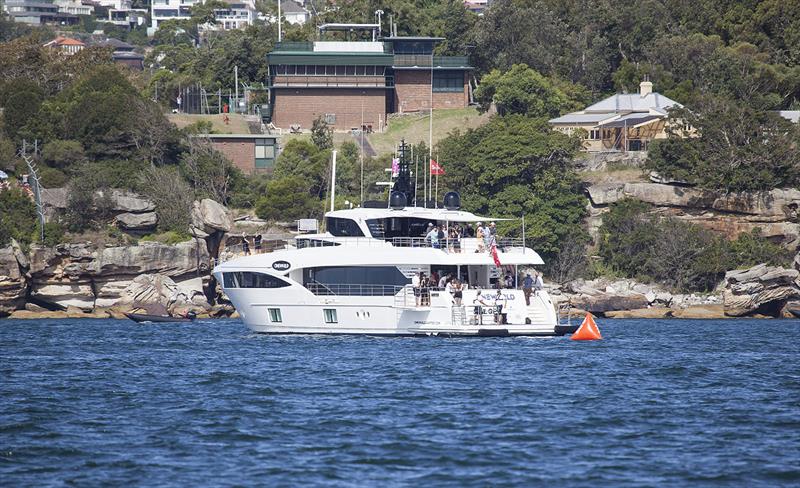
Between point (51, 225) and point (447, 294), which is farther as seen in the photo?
point (51, 225)

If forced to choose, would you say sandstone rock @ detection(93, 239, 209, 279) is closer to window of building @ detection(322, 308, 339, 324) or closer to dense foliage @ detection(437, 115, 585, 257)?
dense foliage @ detection(437, 115, 585, 257)

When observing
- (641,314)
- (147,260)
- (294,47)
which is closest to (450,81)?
(294,47)

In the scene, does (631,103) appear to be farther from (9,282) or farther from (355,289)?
(355,289)

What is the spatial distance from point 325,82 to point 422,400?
221 feet

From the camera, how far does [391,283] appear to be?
49.0m

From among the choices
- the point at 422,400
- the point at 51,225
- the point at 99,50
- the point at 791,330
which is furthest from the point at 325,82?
the point at 422,400

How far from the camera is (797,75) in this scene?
9788cm

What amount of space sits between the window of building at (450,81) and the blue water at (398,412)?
182 feet

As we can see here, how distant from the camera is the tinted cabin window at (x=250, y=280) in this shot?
164 ft

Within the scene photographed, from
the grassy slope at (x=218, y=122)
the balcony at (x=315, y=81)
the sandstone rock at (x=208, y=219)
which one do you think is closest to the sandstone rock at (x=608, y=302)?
the sandstone rock at (x=208, y=219)

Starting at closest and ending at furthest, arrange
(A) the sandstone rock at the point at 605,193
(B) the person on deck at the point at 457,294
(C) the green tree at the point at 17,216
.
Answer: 1. (B) the person on deck at the point at 457,294
2. (C) the green tree at the point at 17,216
3. (A) the sandstone rock at the point at 605,193

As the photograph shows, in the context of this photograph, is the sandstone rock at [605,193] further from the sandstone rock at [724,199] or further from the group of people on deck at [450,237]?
the group of people on deck at [450,237]

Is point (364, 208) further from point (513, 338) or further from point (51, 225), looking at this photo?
point (51, 225)

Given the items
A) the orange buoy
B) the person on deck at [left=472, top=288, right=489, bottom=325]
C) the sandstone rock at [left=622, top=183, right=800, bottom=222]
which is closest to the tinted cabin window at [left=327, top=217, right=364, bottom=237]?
the person on deck at [left=472, top=288, right=489, bottom=325]
